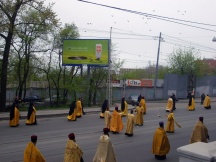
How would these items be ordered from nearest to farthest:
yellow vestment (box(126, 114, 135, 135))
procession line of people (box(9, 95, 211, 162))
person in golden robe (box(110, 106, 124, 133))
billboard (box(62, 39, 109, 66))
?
procession line of people (box(9, 95, 211, 162))
yellow vestment (box(126, 114, 135, 135))
person in golden robe (box(110, 106, 124, 133))
billboard (box(62, 39, 109, 66))

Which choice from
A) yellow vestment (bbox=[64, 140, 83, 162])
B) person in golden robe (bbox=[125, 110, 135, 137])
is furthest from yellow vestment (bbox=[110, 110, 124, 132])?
yellow vestment (bbox=[64, 140, 83, 162])

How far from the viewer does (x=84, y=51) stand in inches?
1500

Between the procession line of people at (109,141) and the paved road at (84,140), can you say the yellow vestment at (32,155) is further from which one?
the paved road at (84,140)

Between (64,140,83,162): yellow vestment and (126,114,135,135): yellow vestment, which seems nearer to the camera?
(64,140,83,162): yellow vestment

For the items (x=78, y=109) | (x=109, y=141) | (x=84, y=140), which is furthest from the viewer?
(x=78, y=109)

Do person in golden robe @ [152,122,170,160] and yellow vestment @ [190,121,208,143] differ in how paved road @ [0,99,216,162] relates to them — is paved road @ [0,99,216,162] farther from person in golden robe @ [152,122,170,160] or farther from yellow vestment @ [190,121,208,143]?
yellow vestment @ [190,121,208,143]

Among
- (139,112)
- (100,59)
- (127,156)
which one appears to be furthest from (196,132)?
(100,59)

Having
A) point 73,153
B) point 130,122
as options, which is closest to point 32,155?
point 73,153

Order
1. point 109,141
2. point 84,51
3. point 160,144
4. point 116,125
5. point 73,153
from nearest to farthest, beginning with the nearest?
point 73,153 < point 109,141 < point 160,144 < point 116,125 < point 84,51

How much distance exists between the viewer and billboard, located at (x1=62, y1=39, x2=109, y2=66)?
3775 centimetres

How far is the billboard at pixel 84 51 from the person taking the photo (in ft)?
124

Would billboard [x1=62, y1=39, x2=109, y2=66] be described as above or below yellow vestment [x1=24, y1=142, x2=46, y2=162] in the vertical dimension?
above

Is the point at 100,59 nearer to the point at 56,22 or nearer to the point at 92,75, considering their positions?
the point at 92,75

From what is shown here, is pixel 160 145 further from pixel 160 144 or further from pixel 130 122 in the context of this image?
pixel 130 122
